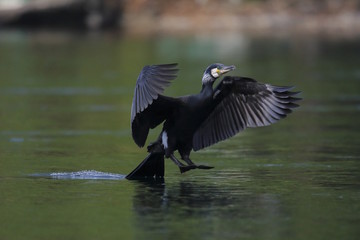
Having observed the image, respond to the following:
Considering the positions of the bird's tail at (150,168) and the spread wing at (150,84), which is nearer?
the spread wing at (150,84)

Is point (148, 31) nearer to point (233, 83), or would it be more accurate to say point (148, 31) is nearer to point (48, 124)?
point (48, 124)

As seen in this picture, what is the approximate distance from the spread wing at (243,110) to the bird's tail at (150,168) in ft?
1.59

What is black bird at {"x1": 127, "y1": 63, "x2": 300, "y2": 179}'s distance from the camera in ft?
38.7

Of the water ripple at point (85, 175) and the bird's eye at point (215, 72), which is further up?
the bird's eye at point (215, 72)

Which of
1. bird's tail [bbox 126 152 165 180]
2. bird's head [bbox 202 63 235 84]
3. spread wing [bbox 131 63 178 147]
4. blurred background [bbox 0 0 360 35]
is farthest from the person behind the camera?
blurred background [bbox 0 0 360 35]

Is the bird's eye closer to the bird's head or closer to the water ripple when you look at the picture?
the bird's head

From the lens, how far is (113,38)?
53.9m

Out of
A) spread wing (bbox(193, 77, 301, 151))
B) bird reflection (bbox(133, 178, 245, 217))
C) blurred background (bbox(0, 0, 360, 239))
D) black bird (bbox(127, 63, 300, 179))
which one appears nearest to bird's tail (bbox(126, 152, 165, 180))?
black bird (bbox(127, 63, 300, 179))

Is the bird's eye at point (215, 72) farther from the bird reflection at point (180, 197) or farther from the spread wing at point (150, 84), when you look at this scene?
the bird reflection at point (180, 197)

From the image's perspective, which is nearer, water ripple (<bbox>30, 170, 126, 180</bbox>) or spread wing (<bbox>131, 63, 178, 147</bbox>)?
spread wing (<bbox>131, 63, 178, 147</bbox>)

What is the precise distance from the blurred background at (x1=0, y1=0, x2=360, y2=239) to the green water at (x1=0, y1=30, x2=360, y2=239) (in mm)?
17

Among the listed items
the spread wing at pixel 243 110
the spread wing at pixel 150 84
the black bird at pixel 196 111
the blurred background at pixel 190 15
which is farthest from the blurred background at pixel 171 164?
the blurred background at pixel 190 15

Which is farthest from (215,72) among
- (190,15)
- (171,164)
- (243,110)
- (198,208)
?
(190,15)

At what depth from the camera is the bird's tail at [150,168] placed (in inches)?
497
